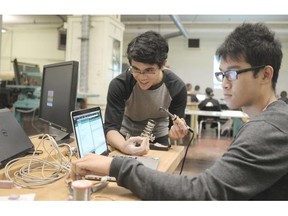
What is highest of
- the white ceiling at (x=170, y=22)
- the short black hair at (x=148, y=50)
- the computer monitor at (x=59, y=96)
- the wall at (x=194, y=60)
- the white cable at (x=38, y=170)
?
the white ceiling at (x=170, y=22)

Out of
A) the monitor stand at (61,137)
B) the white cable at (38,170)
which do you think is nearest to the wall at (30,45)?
the monitor stand at (61,137)

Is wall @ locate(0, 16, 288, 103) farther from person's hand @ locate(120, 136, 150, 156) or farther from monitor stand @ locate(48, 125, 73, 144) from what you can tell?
person's hand @ locate(120, 136, 150, 156)

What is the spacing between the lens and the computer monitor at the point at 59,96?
1.54m

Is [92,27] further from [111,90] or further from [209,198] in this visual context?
[209,198]

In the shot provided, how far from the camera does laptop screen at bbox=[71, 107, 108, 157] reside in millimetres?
1174

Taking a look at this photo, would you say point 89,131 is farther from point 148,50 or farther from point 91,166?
point 148,50

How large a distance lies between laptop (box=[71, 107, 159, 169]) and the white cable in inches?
4.1

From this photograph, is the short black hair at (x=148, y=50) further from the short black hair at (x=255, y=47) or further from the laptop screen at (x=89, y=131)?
the short black hair at (x=255, y=47)

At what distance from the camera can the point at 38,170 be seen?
1191 millimetres

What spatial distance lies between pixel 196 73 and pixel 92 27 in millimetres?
6311

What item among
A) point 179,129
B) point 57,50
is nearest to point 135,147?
point 179,129

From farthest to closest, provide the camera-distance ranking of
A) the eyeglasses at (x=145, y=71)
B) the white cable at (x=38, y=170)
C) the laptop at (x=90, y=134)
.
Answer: the eyeglasses at (x=145, y=71) → the laptop at (x=90, y=134) → the white cable at (x=38, y=170)

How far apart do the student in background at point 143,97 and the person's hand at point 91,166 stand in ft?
1.73

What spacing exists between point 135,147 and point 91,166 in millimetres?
569
